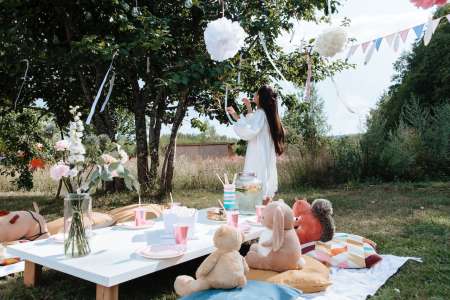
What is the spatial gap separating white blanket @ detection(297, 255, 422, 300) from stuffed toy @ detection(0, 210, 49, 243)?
7.86 ft

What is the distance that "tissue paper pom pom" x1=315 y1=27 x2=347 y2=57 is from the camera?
294 centimetres

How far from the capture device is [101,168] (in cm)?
247

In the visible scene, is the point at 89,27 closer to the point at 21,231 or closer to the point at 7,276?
the point at 21,231

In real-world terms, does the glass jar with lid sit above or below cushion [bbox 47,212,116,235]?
above

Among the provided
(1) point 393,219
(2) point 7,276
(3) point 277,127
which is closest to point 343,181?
(1) point 393,219

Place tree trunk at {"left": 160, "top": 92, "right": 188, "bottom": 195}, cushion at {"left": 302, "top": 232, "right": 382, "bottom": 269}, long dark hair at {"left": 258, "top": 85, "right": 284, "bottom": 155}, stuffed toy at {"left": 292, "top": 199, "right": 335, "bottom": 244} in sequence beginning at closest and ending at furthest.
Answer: cushion at {"left": 302, "top": 232, "right": 382, "bottom": 269}
stuffed toy at {"left": 292, "top": 199, "right": 335, "bottom": 244}
long dark hair at {"left": 258, "top": 85, "right": 284, "bottom": 155}
tree trunk at {"left": 160, "top": 92, "right": 188, "bottom": 195}

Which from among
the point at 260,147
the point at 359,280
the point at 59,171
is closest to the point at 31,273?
the point at 59,171

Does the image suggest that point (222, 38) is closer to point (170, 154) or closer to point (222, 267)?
point (222, 267)

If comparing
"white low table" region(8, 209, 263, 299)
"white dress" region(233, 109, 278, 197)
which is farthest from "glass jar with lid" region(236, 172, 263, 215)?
"white dress" region(233, 109, 278, 197)

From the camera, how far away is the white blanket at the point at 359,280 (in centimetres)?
263

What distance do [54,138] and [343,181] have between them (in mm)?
7084

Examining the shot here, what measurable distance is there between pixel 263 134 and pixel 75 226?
8.24 feet

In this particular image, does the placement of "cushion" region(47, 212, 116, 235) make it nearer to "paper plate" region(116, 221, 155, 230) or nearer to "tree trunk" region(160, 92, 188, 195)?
"paper plate" region(116, 221, 155, 230)

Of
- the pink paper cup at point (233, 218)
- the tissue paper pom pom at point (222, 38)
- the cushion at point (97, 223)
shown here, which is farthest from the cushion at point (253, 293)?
the tissue paper pom pom at point (222, 38)
